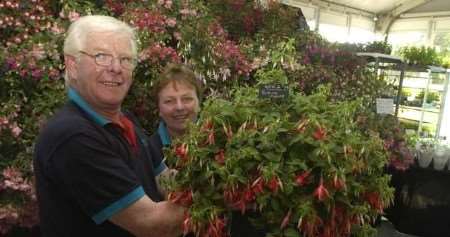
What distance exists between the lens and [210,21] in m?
2.79

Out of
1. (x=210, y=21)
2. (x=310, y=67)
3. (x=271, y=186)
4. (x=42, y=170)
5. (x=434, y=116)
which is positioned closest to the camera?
(x=271, y=186)

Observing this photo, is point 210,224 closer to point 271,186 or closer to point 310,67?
point 271,186

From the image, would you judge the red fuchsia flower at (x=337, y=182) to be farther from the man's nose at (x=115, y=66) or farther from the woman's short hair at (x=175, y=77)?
the woman's short hair at (x=175, y=77)

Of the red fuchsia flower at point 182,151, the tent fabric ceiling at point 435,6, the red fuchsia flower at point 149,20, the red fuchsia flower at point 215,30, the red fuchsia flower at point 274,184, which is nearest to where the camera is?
the red fuchsia flower at point 274,184

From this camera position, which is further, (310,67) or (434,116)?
(434,116)

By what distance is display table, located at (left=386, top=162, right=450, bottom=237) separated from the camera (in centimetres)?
352

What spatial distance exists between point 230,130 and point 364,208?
1.22 ft

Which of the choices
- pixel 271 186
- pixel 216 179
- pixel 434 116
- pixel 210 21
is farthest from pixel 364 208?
pixel 434 116

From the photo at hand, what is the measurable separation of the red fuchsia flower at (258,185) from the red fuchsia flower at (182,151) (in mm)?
191

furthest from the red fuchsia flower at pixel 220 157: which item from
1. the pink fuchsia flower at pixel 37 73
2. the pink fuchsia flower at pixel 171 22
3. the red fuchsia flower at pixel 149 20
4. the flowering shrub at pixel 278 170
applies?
the pink fuchsia flower at pixel 171 22

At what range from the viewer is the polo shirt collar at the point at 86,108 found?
47.0 inches

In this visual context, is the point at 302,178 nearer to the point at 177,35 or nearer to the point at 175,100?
the point at 175,100

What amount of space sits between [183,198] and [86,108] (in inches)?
16.7

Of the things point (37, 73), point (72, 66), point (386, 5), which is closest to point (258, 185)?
point (72, 66)
